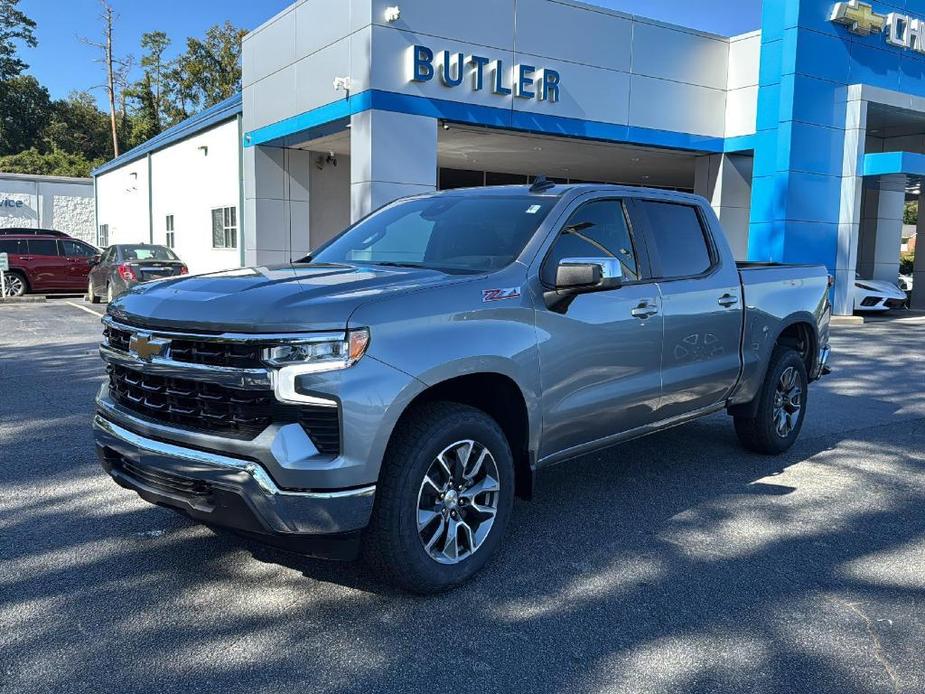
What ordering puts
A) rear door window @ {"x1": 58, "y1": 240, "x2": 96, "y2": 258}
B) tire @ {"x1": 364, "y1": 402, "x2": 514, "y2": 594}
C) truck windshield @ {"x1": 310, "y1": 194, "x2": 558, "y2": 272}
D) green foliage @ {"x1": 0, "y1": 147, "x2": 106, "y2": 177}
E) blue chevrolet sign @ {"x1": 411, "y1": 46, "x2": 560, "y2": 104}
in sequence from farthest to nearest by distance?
green foliage @ {"x1": 0, "y1": 147, "x2": 106, "y2": 177} → rear door window @ {"x1": 58, "y1": 240, "x2": 96, "y2": 258} → blue chevrolet sign @ {"x1": 411, "y1": 46, "x2": 560, "y2": 104} → truck windshield @ {"x1": 310, "y1": 194, "x2": 558, "y2": 272} → tire @ {"x1": 364, "y1": 402, "x2": 514, "y2": 594}

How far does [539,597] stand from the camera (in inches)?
146

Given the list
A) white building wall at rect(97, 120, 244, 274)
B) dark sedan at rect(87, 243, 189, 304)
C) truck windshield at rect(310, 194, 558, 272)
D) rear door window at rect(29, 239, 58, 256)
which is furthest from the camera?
rear door window at rect(29, 239, 58, 256)

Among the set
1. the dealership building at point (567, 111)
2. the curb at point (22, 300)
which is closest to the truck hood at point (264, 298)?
the dealership building at point (567, 111)

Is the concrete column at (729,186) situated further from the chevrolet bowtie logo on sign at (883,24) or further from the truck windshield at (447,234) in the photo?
the truck windshield at (447,234)

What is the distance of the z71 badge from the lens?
151 inches

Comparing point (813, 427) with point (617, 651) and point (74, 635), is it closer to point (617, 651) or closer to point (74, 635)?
point (617, 651)

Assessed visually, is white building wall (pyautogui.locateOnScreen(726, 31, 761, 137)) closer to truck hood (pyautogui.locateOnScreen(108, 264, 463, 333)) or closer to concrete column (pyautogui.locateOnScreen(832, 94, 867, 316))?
concrete column (pyautogui.locateOnScreen(832, 94, 867, 316))

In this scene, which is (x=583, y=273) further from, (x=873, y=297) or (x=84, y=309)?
(x=873, y=297)

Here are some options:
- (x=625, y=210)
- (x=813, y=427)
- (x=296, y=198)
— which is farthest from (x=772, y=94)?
(x=625, y=210)

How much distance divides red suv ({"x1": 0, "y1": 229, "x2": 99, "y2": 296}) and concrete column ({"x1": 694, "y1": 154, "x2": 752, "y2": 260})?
16618 mm

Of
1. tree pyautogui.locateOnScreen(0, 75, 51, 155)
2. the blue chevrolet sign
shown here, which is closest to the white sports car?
the blue chevrolet sign

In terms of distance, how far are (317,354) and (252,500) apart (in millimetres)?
628

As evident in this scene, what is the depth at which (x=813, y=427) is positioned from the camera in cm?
733

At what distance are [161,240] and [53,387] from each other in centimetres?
2092
